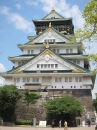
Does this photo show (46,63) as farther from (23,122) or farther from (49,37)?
(23,122)

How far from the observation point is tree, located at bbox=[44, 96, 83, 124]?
32.8 meters

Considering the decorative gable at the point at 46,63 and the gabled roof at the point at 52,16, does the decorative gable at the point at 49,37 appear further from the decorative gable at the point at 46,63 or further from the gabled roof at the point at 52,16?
the gabled roof at the point at 52,16

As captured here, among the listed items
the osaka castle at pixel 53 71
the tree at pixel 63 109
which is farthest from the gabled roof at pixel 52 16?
the tree at pixel 63 109

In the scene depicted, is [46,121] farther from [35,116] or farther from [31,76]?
[31,76]

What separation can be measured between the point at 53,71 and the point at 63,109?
43.8 feet

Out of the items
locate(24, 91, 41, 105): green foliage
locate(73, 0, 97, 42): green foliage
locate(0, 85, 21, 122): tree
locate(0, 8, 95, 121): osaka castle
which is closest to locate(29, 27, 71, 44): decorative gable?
locate(0, 8, 95, 121): osaka castle

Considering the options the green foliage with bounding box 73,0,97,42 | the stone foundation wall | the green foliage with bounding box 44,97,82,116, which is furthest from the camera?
the stone foundation wall

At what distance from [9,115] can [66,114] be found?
876 cm

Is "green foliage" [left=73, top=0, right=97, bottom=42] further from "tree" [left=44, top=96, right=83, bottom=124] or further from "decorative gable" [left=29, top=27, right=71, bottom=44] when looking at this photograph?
"decorative gable" [left=29, top=27, right=71, bottom=44]

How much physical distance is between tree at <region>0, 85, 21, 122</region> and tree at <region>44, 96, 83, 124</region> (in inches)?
196

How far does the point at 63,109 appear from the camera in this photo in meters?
32.8

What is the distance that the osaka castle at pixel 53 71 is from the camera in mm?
43562

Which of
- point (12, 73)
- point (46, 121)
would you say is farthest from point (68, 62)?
point (46, 121)

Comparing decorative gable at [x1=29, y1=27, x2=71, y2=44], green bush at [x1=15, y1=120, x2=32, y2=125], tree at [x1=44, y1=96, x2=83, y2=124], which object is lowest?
green bush at [x1=15, y1=120, x2=32, y2=125]
